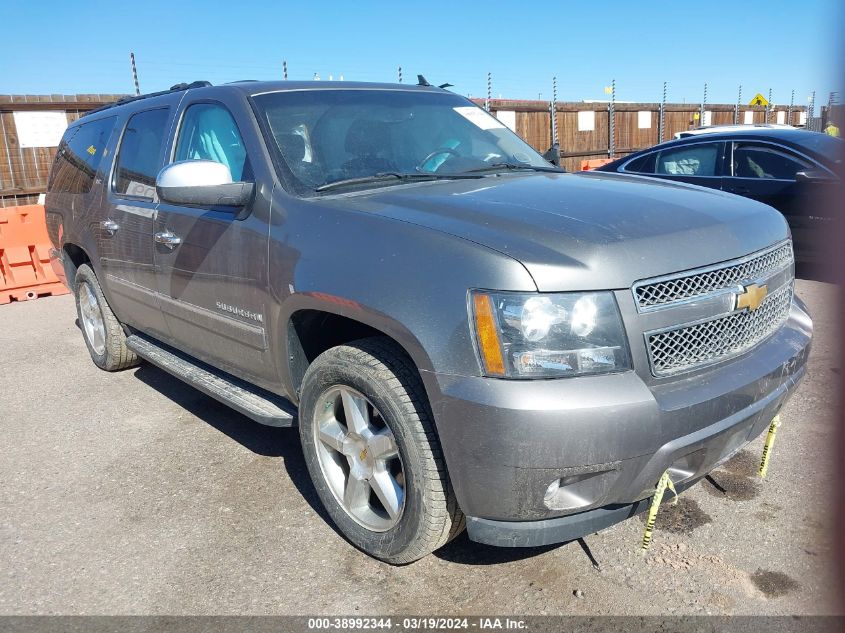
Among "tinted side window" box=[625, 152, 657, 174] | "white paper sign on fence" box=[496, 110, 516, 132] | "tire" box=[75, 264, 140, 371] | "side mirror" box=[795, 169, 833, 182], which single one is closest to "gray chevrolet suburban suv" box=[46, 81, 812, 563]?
"tire" box=[75, 264, 140, 371]

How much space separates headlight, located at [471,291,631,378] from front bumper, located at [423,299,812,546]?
5 cm

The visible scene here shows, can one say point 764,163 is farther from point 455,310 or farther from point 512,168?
point 455,310

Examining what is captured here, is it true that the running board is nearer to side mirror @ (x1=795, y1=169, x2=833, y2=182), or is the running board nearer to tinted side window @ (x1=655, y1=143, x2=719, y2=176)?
side mirror @ (x1=795, y1=169, x2=833, y2=182)

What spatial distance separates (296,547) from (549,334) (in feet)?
4.99

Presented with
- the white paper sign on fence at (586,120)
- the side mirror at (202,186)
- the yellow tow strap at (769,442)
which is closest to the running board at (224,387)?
the side mirror at (202,186)

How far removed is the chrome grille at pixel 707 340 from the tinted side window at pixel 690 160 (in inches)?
211

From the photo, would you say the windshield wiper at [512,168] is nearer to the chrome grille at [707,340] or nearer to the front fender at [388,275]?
the front fender at [388,275]

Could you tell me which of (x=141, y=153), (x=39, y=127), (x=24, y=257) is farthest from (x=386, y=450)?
(x=39, y=127)

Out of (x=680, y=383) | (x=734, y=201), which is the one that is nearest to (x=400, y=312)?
(x=680, y=383)

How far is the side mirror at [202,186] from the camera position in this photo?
10.2 feet

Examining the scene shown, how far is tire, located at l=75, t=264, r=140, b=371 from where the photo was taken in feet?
17.0

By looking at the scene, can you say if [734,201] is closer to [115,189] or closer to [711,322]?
[711,322]

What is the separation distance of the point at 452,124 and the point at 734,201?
5.09 ft

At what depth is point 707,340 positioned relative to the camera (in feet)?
7.89
